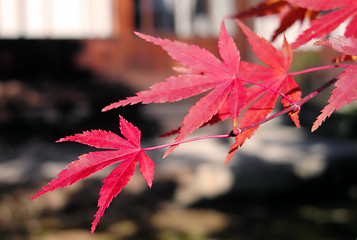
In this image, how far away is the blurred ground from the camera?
353cm

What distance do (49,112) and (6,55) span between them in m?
0.83

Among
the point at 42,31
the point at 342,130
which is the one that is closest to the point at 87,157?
the point at 42,31

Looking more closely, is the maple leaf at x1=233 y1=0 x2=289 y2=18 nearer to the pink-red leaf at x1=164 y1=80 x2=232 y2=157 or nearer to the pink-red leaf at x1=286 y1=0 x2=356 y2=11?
the pink-red leaf at x1=286 y1=0 x2=356 y2=11

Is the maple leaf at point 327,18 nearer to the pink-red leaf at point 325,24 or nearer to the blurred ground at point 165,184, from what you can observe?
the pink-red leaf at point 325,24

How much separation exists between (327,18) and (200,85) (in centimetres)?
25

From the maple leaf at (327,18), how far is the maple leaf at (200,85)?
0.38 ft

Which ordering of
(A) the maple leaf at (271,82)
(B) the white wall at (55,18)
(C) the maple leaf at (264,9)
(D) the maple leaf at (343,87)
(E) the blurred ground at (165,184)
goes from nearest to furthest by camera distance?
(D) the maple leaf at (343,87) < (A) the maple leaf at (271,82) < (C) the maple leaf at (264,9) < (E) the blurred ground at (165,184) < (B) the white wall at (55,18)

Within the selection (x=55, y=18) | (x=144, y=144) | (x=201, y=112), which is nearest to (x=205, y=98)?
(x=201, y=112)

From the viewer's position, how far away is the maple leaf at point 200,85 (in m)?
0.56

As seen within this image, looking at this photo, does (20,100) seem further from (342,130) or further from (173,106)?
(342,130)

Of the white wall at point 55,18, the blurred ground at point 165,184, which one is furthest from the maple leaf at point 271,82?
the white wall at point 55,18

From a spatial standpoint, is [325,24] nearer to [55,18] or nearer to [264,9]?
[264,9]

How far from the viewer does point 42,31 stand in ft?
15.7

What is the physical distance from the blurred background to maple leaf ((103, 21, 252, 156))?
3.05 m
